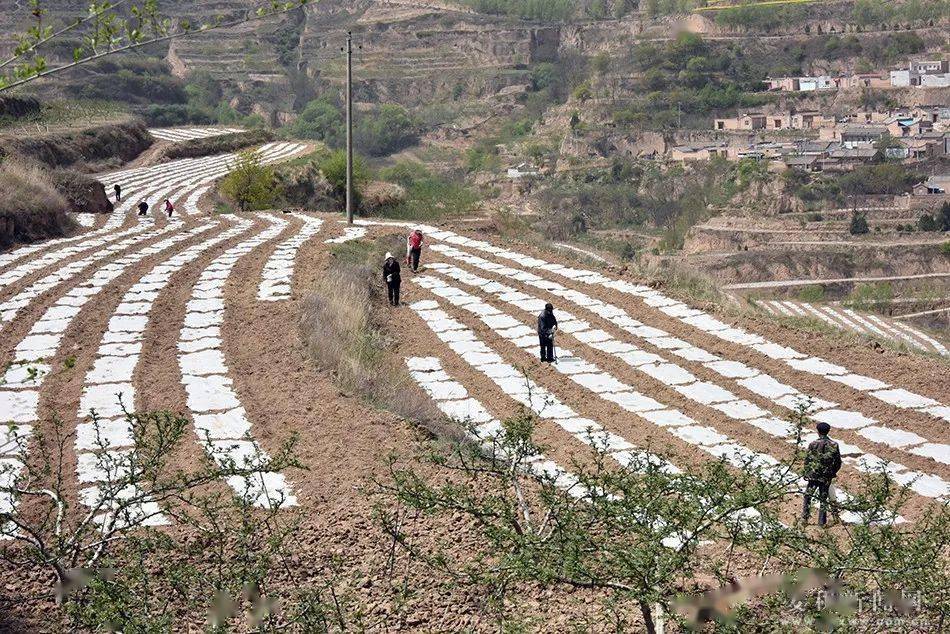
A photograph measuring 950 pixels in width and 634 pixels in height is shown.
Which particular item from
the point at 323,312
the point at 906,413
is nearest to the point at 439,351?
the point at 323,312

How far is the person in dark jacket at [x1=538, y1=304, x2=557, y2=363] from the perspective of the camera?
13492mm

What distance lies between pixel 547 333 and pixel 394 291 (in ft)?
12.6

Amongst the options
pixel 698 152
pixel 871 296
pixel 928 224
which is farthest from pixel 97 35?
pixel 698 152

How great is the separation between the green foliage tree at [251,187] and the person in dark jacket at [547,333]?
18.5 m

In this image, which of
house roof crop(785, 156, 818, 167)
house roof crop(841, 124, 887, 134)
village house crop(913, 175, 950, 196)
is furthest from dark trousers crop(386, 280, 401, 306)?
house roof crop(841, 124, 887, 134)

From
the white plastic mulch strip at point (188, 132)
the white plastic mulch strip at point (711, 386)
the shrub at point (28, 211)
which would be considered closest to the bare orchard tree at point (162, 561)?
the white plastic mulch strip at point (711, 386)

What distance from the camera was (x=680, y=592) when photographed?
5.51 meters

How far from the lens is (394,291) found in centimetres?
1678

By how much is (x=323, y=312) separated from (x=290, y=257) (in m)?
4.84

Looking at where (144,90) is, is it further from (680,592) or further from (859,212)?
(680,592)

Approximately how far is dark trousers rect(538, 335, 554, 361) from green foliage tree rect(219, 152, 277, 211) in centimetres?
1853

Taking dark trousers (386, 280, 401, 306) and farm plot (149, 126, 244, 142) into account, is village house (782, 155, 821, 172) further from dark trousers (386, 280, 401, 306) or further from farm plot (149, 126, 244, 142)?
dark trousers (386, 280, 401, 306)

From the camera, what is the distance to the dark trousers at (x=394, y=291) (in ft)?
54.9

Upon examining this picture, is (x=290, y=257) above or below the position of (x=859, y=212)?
above
